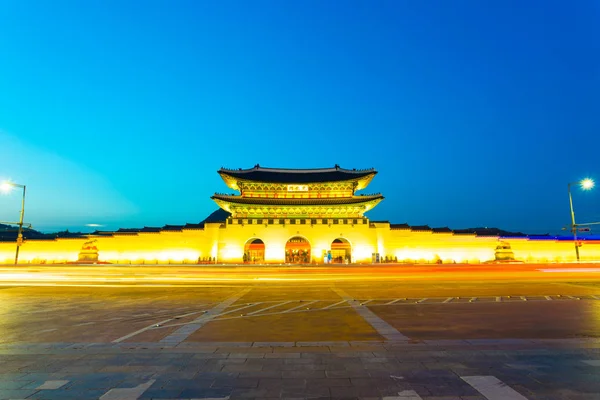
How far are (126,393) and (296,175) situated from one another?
41815 millimetres

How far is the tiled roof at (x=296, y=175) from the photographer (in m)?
42.2

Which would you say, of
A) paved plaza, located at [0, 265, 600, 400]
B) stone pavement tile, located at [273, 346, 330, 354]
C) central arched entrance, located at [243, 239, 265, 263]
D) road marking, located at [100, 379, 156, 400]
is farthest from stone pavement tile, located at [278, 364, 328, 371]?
central arched entrance, located at [243, 239, 265, 263]

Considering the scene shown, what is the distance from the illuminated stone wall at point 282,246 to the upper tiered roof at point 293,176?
627 cm

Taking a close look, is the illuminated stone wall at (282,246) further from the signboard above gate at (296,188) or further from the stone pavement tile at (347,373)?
the stone pavement tile at (347,373)

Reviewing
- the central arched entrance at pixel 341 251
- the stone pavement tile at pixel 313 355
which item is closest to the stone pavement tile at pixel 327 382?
the stone pavement tile at pixel 313 355

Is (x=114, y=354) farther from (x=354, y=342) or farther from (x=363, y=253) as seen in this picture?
(x=363, y=253)

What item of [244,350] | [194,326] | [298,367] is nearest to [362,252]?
[194,326]

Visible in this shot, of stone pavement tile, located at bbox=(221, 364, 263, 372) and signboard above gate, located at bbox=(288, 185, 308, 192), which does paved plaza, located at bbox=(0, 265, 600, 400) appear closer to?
stone pavement tile, located at bbox=(221, 364, 263, 372)

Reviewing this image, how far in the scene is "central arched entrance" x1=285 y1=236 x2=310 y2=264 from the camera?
4072 centimetres

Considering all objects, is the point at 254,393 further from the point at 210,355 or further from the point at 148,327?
the point at 148,327

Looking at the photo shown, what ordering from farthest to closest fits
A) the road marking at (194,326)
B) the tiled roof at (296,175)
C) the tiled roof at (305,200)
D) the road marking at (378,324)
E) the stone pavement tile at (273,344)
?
the tiled roof at (296,175)
the tiled roof at (305,200)
the road marking at (378,324)
the road marking at (194,326)
the stone pavement tile at (273,344)

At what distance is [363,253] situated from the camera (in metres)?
39.5

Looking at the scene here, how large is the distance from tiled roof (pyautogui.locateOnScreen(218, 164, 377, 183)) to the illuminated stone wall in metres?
6.42

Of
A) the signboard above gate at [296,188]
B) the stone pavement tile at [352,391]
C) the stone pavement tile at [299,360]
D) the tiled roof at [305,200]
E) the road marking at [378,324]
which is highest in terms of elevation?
the signboard above gate at [296,188]
